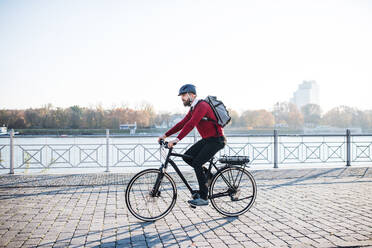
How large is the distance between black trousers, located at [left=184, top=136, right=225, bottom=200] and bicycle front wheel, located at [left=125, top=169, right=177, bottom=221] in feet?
1.33

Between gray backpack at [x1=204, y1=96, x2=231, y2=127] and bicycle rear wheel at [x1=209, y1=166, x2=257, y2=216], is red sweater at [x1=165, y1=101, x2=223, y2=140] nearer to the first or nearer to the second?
gray backpack at [x1=204, y1=96, x2=231, y2=127]

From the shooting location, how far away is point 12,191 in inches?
290

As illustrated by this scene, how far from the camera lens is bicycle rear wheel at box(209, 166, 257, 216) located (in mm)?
5172

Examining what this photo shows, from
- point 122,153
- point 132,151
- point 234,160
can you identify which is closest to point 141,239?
point 234,160

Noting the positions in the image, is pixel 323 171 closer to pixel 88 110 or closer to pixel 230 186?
pixel 230 186

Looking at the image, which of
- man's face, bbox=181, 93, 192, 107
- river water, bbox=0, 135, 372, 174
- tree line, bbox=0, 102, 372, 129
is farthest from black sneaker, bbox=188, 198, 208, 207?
tree line, bbox=0, 102, 372, 129

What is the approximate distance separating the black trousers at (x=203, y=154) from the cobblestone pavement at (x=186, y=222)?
525mm

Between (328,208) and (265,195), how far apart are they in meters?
1.37

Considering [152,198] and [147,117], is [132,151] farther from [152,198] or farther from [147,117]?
[147,117]

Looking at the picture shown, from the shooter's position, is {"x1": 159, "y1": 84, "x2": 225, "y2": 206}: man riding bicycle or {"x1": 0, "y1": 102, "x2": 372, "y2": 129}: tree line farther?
{"x1": 0, "y1": 102, "x2": 372, "y2": 129}: tree line

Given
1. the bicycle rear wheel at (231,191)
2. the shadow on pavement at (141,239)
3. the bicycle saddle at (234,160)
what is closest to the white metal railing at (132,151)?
the bicycle rear wheel at (231,191)

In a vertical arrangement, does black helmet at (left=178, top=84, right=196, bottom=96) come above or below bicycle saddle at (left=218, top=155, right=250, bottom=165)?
above

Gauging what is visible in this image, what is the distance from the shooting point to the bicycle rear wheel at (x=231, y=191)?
517cm

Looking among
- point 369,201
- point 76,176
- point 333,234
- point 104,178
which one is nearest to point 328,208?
point 369,201
